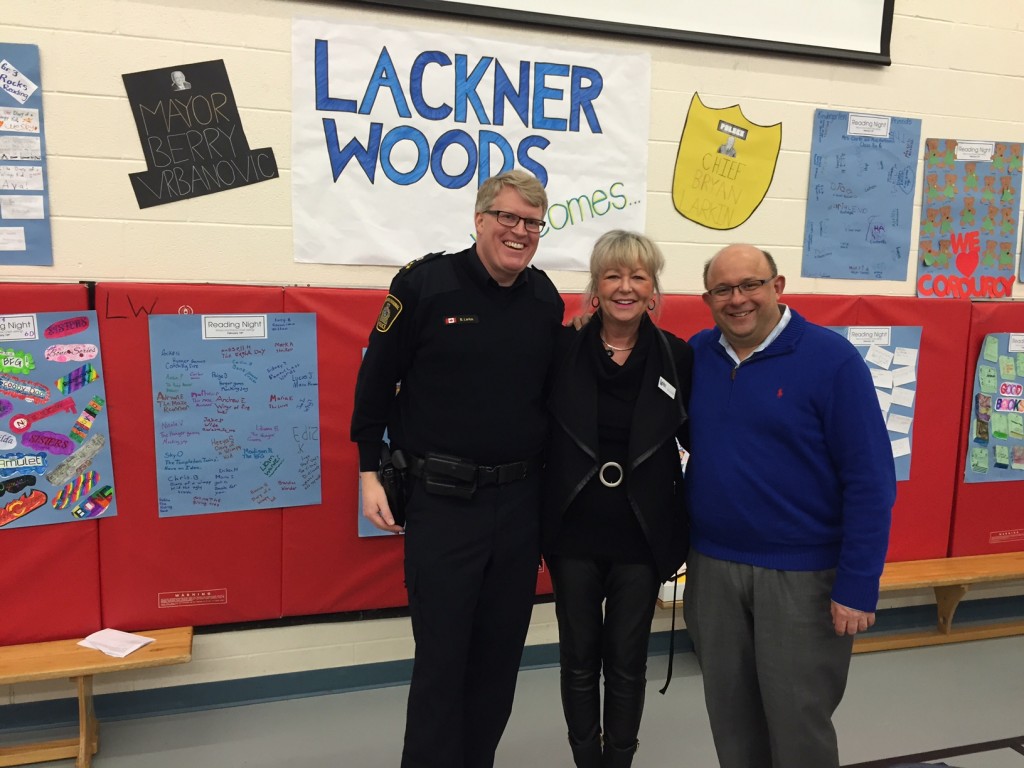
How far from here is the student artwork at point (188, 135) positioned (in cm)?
216

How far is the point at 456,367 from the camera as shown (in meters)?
1.62

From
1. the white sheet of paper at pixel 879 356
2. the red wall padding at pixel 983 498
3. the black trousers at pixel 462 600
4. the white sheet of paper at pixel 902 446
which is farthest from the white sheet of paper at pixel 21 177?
the red wall padding at pixel 983 498

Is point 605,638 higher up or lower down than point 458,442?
lower down

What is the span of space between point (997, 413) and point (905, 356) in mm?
576

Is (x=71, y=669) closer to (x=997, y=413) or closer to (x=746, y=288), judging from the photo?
(x=746, y=288)

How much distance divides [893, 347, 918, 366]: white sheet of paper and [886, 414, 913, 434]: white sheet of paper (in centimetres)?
24

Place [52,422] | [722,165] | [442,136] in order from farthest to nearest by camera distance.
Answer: [722,165], [442,136], [52,422]

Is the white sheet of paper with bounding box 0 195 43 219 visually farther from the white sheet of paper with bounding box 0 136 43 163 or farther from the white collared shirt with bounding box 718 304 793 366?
the white collared shirt with bounding box 718 304 793 366

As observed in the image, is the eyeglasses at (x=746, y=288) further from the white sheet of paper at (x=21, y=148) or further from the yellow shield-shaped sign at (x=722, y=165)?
the white sheet of paper at (x=21, y=148)

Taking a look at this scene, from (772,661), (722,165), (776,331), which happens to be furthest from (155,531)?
(722,165)

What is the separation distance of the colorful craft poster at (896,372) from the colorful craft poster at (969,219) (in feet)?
0.86

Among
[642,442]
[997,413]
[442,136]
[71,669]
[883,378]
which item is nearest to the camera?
[642,442]

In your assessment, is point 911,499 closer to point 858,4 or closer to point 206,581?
point 858,4

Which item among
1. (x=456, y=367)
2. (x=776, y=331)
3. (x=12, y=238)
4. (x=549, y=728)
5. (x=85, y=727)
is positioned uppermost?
(x=12, y=238)
